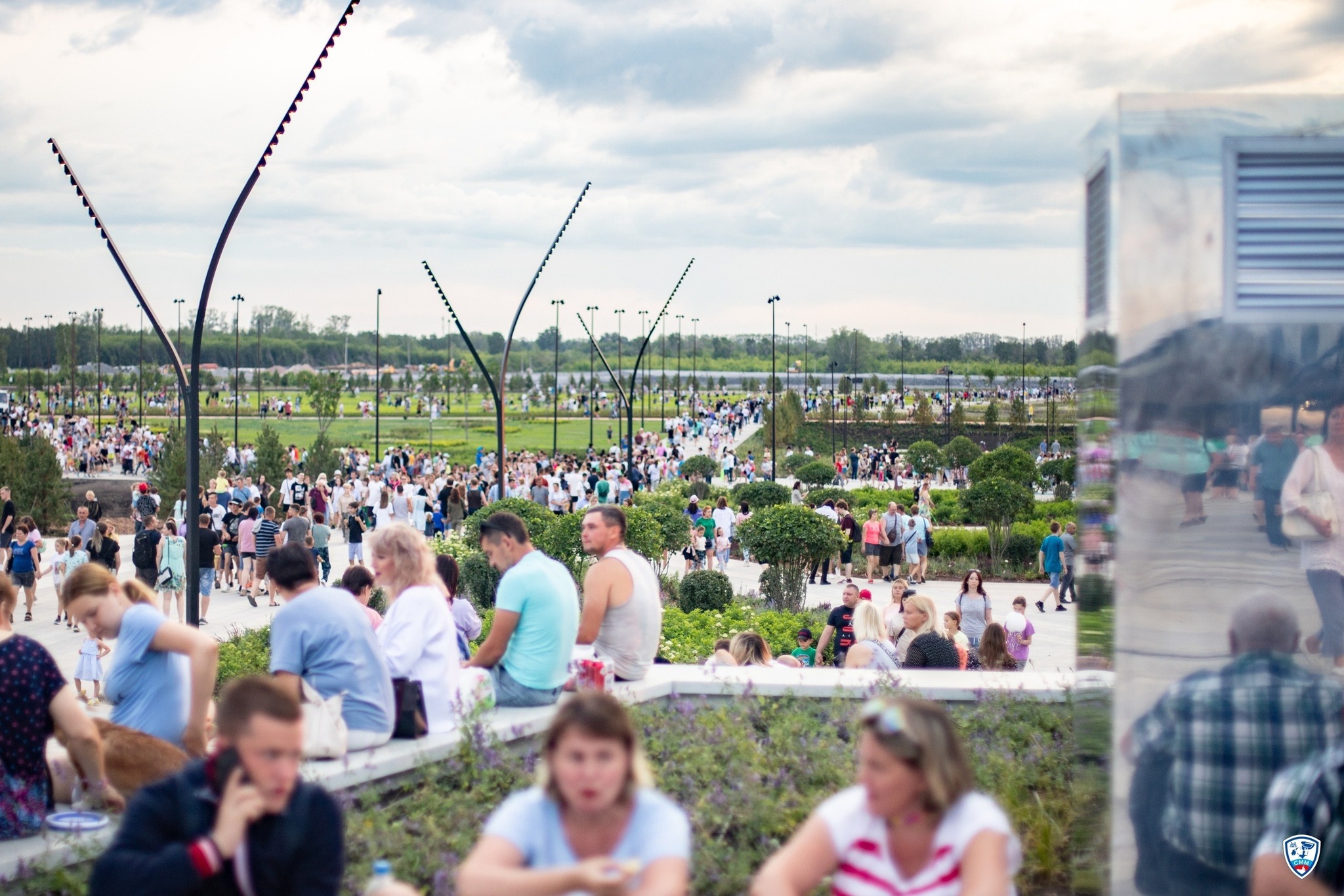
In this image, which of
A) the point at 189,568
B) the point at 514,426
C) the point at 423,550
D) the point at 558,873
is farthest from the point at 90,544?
the point at 514,426

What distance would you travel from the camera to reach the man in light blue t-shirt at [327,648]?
204 inches

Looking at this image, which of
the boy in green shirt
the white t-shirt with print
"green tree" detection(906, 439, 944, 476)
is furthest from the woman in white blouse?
"green tree" detection(906, 439, 944, 476)

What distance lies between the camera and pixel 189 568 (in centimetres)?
1152

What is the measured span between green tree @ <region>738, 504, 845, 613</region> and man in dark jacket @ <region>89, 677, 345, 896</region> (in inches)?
581

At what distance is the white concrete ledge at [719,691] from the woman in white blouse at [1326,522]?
2.79ft

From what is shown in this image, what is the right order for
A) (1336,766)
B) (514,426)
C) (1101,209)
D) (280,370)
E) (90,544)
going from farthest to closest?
(280,370)
(514,426)
(90,544)
(1101,209)
(1336,766)

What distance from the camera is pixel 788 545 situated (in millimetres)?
17859

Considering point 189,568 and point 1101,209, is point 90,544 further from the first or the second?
point 1101,209

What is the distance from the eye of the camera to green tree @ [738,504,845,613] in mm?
17859

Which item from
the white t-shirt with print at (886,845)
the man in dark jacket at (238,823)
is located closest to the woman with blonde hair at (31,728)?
the man in dark jacket at (238,823)

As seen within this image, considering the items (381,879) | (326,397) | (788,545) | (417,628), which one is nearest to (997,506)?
(788,545)

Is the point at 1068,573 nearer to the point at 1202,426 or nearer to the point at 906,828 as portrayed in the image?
the point at 1202,426

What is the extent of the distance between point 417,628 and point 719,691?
177cm

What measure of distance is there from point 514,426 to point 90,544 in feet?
192
